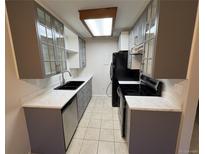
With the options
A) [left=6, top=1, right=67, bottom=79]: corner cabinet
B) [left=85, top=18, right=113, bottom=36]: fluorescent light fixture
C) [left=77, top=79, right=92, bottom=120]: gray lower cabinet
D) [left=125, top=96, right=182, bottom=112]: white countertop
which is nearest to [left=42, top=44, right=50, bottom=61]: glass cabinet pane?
[left=6, top=1, right=67, bottom=79]: corner cabinet

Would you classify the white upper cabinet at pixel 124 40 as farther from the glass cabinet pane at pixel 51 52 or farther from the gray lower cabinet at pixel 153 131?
the gray lower cabinet at pixel 153 131

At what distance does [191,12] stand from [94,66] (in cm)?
337

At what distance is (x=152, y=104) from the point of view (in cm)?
145

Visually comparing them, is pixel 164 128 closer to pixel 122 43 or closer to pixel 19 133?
pixel 19 133

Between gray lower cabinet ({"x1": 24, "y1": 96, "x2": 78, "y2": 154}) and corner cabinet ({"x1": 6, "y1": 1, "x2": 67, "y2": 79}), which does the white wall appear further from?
gray lower cabinet ({"x1": 24, "y1": 96, "x2": 78, "y2": 154})

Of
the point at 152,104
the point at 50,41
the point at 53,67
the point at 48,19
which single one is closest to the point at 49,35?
the point at 50,41

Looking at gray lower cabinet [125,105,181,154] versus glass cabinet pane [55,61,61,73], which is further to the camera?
glass cabinet pane [55,61,61,73]

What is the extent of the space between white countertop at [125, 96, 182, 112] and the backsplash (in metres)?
0.07

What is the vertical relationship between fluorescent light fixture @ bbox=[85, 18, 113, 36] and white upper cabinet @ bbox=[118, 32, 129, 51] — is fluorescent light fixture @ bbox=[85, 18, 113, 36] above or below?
above

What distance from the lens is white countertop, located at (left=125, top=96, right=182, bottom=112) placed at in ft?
4.39

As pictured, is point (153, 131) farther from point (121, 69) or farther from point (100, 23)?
point (100, 23)

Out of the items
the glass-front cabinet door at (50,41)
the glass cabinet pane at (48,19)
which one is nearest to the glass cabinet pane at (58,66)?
the glass-front cabinet door at (50,41)

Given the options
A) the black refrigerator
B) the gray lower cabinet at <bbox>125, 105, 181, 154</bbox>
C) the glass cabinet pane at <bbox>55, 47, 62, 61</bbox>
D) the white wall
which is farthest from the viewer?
the white wall

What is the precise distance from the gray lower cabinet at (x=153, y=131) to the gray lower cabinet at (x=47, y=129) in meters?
1.03
